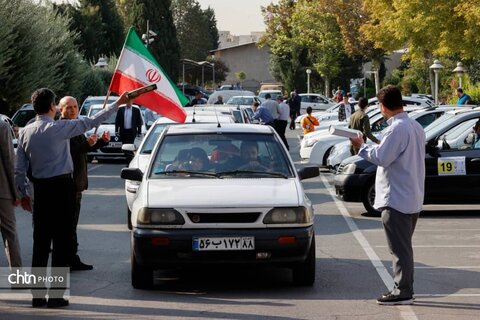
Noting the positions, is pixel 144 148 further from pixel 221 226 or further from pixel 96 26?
pixel 96 26

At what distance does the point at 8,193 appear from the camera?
10242 millimetres

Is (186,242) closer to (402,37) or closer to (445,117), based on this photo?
(445,117)

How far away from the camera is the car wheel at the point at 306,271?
10469 millimetres

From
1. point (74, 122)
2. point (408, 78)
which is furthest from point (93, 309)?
point (408, 78)

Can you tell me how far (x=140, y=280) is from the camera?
1051cm

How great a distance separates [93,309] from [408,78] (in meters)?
64.2

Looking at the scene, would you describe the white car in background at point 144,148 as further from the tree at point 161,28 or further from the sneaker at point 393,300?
the tree at point 161,28

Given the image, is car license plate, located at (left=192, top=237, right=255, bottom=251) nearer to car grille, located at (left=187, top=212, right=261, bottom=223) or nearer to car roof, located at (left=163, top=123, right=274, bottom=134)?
car grille, located at (left=187, top=212, right=261, bottom=223)

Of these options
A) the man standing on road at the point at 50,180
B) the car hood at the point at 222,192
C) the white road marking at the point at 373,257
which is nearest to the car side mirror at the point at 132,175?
the car hood at the point at 222,192

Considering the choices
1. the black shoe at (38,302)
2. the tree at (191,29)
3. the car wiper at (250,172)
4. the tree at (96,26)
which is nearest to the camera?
the black shoe at (38,302)

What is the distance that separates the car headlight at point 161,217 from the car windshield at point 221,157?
962 millimetres

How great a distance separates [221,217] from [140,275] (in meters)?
0.97

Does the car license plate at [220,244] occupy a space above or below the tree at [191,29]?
below

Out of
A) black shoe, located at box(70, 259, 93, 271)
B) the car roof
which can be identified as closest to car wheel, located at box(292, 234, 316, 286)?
the car roof
